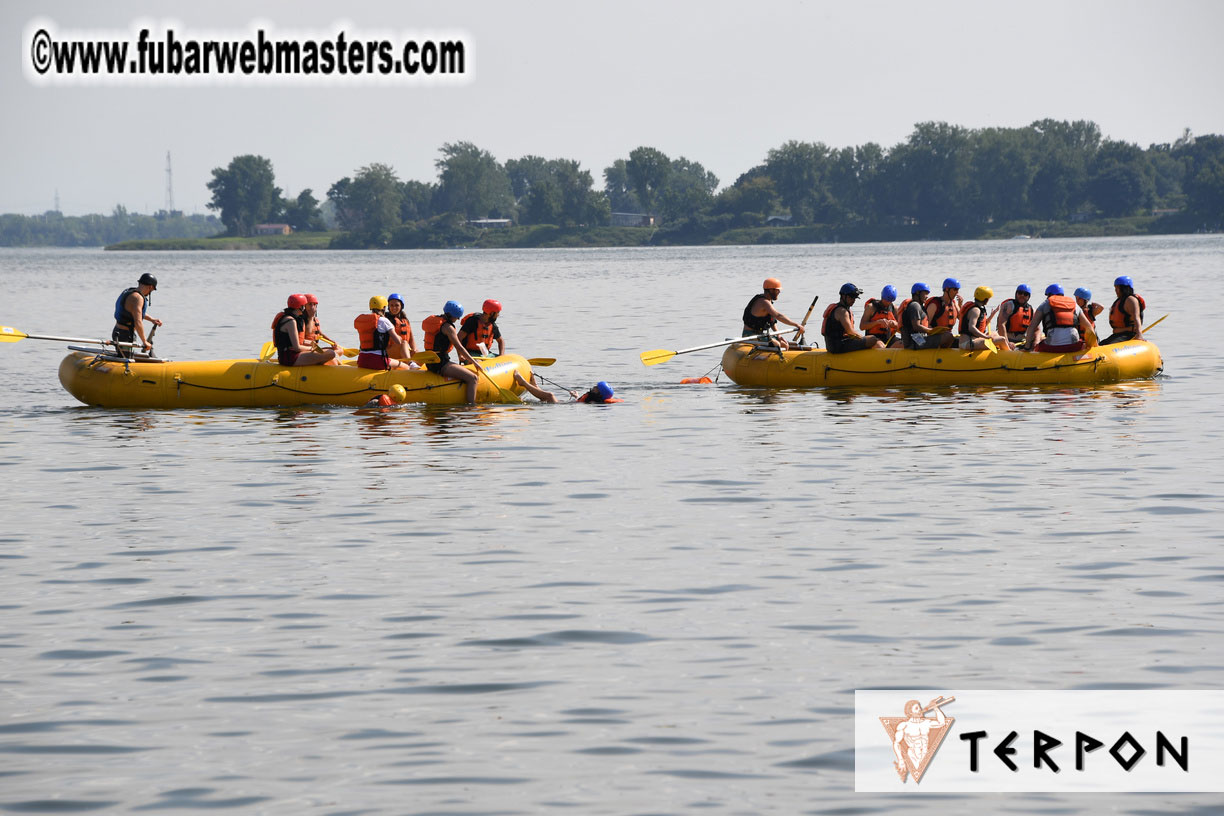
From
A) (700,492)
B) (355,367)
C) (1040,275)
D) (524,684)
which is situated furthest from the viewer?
(1040,275)

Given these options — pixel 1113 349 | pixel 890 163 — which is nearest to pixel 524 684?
pixel 1113 349

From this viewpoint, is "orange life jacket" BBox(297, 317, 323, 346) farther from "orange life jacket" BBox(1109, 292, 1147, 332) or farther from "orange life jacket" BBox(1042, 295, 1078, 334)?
"orange life jacket" BBox(1109, 292, 1147, 332)

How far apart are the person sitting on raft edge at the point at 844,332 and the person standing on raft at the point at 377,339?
5880mm

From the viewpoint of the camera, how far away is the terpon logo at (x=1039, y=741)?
678 cm

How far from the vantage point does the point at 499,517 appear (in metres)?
12.6

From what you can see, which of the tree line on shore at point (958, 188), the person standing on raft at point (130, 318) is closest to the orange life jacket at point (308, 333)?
the person standing on raft at point (130, 318)

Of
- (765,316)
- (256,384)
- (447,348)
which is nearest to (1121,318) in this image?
(765,316)

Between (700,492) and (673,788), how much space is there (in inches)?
286

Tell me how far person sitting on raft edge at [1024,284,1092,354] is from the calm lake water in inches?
60.4

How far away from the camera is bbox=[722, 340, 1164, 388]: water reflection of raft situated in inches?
843

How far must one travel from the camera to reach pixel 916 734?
23.9 ft

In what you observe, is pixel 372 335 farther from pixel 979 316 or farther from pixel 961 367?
pixel 979 316

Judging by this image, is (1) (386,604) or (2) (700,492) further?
(2) (700,492)

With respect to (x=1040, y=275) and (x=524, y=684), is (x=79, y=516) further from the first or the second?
(x=1040, y=275)
